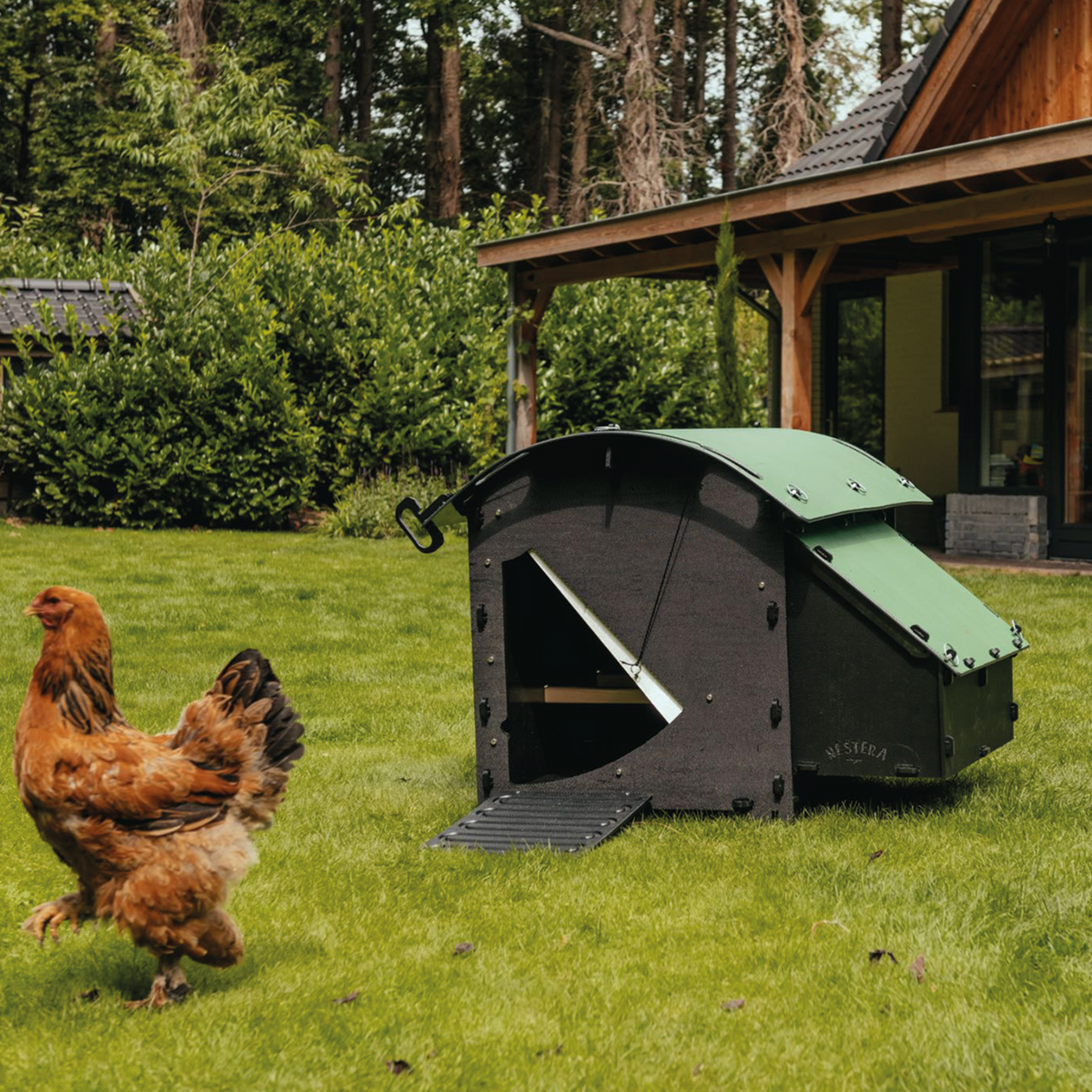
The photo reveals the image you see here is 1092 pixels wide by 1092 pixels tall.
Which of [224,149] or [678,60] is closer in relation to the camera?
[224,149]

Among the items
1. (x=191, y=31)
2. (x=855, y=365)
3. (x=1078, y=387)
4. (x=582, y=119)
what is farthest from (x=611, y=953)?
(x=582, y=119)

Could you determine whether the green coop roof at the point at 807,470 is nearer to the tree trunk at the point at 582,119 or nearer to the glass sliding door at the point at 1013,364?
the glass sliding door at the point at 1013,364

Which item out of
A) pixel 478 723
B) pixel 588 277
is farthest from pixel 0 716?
pixel 588 277

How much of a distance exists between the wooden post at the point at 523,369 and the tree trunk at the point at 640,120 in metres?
11.1

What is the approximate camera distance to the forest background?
16484mm

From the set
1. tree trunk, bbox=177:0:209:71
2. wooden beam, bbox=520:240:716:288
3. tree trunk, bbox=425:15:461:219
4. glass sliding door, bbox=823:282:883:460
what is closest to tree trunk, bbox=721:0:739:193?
tree trunk, bbox=425:15:461:219

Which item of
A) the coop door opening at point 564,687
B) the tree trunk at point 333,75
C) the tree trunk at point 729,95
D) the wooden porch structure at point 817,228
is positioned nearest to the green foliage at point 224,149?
the tree trunk at point 333,75

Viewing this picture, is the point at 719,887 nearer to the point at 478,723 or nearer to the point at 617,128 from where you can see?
the point at 478,723

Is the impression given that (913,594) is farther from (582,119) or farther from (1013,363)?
(582,119)

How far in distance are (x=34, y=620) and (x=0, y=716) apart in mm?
3181

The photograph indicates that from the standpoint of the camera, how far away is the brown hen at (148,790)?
3.32m

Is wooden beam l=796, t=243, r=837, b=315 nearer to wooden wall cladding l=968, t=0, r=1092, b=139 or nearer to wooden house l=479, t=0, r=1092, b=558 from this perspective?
wooden house l=479, t=0, r=1092, b=558

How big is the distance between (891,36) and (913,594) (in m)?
22.1

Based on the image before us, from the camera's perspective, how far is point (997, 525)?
12.7m
